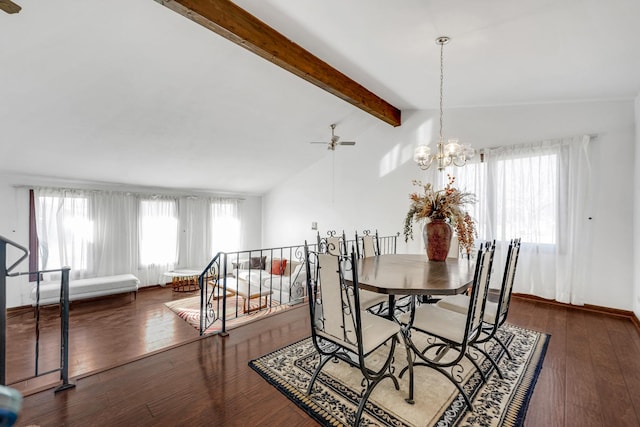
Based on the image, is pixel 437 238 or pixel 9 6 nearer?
pixel 9 6

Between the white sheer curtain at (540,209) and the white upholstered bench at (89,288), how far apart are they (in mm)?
6625

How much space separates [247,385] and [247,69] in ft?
11.4

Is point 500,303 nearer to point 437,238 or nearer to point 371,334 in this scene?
point 437,238

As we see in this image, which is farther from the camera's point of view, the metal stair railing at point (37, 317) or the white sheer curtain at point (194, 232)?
the white sheer curtain at point (194, 232)

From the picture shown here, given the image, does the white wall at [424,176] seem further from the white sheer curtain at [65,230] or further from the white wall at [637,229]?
the white sheer curtain at [65,230]

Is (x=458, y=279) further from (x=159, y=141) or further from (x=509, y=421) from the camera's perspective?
(x=159, y=141)

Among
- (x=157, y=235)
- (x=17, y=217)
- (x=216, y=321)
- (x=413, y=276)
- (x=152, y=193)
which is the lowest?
(x=216, y=321)

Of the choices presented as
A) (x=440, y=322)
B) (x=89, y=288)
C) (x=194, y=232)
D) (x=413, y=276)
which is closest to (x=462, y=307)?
(x=440, y=322)

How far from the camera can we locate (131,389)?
6.75 feet

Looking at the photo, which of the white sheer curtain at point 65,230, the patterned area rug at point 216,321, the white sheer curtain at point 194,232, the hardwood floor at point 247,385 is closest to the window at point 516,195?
the hardwood floor at point 247,385

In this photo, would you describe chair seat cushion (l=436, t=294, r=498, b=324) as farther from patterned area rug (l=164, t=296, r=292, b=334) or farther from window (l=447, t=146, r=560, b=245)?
patterned area rug (l=164, t=296, r=292, b=334)

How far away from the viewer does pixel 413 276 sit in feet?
7.21

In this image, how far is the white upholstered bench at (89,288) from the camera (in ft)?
16.5

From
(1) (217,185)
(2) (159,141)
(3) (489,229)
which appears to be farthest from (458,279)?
(1) (217,185)
